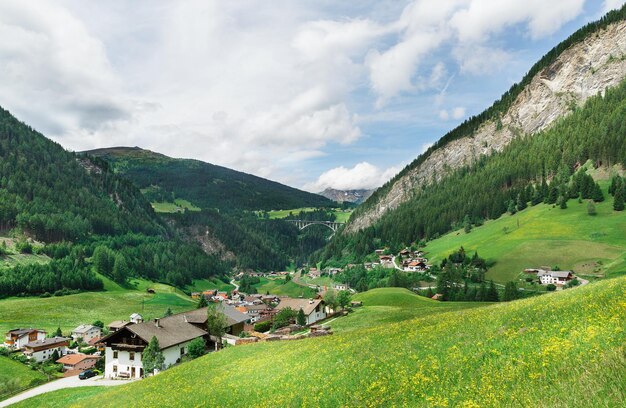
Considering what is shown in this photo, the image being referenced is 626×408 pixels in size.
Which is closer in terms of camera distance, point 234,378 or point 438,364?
point 438,364

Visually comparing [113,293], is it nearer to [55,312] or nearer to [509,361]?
[55,312]

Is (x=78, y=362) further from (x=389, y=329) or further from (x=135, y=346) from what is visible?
(x=389, y=329)

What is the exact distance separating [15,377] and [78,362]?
12398 millimetres

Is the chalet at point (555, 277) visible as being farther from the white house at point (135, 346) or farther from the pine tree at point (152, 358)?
the pine tree at point (152, 358)

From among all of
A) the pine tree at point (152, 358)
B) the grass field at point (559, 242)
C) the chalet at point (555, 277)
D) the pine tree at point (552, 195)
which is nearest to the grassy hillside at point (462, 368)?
the pine tree at point (152, 358)

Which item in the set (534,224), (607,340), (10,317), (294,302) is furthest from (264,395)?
(534,224)

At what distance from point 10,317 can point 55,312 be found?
13537mm

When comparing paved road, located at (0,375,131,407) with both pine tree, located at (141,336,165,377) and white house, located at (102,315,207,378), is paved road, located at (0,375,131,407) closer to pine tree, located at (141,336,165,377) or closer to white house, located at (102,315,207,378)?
white house, located at (102,315,207,378)

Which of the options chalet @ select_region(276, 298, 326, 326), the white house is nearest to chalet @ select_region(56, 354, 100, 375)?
the white house

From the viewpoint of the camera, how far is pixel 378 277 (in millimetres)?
172125

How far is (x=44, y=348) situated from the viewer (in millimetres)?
89188

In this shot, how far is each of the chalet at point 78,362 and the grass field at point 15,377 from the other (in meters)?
5.83

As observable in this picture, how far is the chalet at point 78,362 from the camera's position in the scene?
78500 mm

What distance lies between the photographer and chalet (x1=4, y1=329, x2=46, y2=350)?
9182cm
